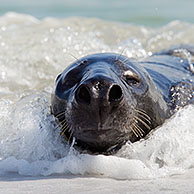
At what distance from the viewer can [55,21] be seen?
11.6 meters

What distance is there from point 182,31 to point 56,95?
7.45m

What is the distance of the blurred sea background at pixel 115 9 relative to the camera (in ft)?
48.2

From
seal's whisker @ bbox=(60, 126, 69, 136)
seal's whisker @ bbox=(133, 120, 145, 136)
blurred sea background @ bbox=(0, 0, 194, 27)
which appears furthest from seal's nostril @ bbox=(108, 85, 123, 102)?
blurred sea background @ bbox=(0, 0, 194, 27)

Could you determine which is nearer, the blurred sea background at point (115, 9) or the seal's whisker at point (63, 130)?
the seal's whisker at point (63, 130)

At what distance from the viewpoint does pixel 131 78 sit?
345 centimetres

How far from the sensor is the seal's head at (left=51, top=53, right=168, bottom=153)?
2.79 meters

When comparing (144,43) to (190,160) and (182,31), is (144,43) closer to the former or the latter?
(182,31)

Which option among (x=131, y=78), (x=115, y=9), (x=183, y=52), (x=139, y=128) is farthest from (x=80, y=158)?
(x=115, y=9)

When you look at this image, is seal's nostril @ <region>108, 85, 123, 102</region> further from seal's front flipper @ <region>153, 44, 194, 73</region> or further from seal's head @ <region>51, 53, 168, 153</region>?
seal's front flipper @ <region>153, 44, 194, 73</region>

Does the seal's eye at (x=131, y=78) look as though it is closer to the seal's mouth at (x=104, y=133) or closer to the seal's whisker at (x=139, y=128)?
the seal's mouth at (x=104, y=133)

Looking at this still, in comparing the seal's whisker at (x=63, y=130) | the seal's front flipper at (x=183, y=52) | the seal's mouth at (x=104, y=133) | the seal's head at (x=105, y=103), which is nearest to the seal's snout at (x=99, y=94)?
the seal's head at (x=105, y=103)

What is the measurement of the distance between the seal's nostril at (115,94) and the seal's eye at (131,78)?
571 mm

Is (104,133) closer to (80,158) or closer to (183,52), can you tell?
(80,158)

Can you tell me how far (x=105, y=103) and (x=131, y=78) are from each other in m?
0.75
